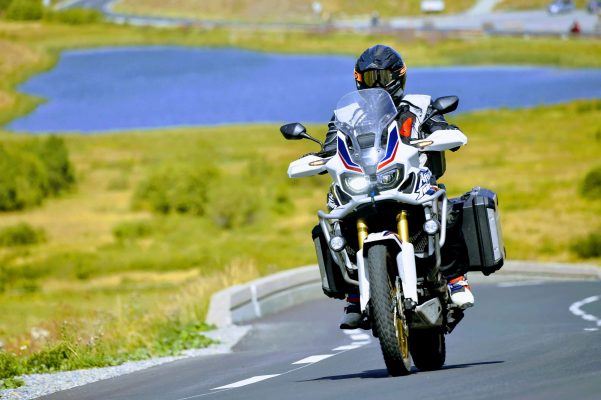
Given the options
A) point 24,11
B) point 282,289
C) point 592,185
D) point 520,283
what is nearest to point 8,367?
point 282,289

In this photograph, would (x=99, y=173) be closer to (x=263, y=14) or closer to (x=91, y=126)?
(x=91, y=126)

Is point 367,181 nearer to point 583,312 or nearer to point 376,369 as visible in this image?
point 376,369

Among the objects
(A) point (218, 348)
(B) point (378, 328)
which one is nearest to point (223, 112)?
(A) point (218, 348)

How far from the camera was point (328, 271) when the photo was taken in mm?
11461

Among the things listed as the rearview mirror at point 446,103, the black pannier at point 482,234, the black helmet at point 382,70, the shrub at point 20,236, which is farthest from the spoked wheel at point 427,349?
the shrub at point 20,236

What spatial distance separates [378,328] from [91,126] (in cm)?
9029

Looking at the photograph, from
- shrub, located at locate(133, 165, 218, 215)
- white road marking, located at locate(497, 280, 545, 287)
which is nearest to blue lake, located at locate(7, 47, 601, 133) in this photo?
shrub, located at locate(133, 165, 218, 215)

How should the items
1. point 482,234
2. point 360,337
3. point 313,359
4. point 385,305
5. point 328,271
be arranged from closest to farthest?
point 385,305 < point 328,271 < point 482,234 < point 313,359 < point 360,337

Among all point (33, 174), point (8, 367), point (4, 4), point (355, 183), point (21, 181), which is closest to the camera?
point (355, 183)

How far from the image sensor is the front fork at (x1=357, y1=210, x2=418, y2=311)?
1069cm

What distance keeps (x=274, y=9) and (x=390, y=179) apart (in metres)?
142

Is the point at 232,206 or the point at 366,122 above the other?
the point at 366,122

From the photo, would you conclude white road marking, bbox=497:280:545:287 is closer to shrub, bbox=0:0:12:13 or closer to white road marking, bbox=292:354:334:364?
white road marking, bbox=292:354:334:364

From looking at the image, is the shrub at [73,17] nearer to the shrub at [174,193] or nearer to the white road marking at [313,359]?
the shrub at [174,193]
